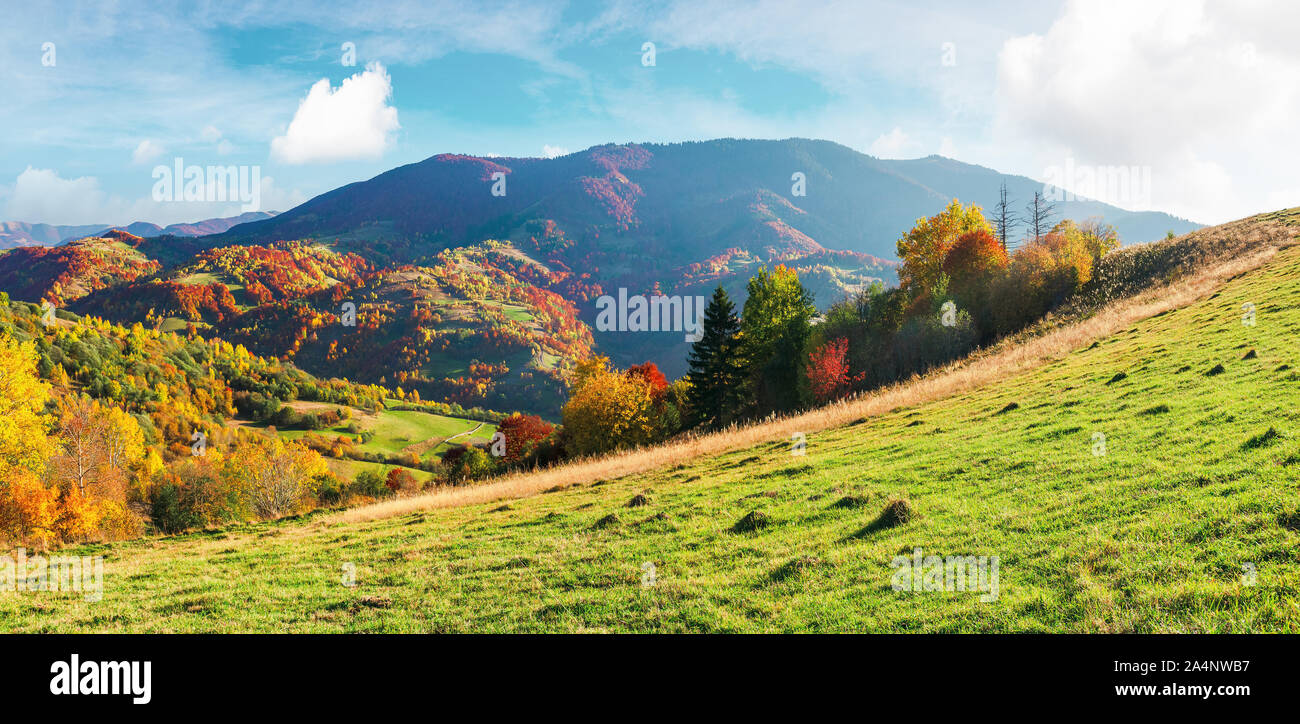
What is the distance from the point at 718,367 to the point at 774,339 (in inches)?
310

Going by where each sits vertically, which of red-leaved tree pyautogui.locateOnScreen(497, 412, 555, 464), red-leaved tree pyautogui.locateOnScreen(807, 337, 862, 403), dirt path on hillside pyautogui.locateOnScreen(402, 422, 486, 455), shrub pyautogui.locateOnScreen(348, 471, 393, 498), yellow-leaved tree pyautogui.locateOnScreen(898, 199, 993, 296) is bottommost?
dirt path on hillside pyautogui.locateOnScreen(402, 422, 486, 455)

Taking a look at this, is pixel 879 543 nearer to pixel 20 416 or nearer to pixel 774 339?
pixel 20 416

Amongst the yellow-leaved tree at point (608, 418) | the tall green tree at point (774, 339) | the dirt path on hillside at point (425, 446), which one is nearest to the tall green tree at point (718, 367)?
the tall green tree at point (774, 339)

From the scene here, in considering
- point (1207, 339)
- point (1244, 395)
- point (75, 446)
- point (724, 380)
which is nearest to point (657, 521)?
point (1244, 395)

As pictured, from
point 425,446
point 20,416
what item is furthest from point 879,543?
point 425,446

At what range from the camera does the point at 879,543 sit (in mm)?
10664

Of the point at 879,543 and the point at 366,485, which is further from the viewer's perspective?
the point at 366,485

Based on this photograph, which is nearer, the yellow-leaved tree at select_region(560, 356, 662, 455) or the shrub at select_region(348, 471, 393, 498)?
the yellow-leaved tree at select_region(560, 356, 662, 455)

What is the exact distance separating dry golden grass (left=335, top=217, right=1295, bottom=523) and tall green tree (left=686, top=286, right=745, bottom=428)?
2676cm

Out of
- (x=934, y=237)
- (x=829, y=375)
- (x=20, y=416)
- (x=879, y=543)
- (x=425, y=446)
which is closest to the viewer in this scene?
(x=879, y=543)

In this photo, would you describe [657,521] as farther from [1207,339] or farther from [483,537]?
→ [1207,339]

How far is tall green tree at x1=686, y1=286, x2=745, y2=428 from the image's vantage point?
64375 mm

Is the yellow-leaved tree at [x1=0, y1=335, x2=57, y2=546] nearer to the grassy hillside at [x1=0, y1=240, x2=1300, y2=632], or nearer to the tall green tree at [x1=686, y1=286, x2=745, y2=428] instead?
the grassy hillside at [x1=0, y1=240, x2=1300, y2=632]
